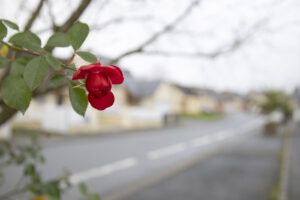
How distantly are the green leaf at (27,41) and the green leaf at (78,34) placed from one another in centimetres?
7

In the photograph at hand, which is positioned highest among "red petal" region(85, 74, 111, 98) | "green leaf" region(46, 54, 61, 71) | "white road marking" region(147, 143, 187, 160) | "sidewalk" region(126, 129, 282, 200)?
"green leaf" region(46, 54, 61, 71)

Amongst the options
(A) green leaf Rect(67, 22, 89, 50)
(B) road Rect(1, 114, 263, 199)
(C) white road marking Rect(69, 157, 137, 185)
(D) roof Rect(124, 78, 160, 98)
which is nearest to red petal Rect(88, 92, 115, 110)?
(A) green leaf Rect(67, 22, 89, 50)

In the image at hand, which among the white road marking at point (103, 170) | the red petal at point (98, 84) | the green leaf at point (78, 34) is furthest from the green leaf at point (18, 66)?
the white road marking at point (103, 170)

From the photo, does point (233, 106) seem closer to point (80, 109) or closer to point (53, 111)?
point (53, 111)

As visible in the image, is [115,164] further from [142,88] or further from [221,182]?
[142,88]

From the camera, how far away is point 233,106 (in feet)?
260

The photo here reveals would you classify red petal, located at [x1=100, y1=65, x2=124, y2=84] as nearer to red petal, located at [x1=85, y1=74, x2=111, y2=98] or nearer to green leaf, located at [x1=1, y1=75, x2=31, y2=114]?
red petal, located at [x1=85, y1=74, x2=111, y2=98]

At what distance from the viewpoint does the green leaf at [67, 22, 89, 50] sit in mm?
534

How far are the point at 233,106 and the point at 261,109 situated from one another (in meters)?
60.6

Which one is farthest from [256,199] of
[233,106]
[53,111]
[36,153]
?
[233,106]

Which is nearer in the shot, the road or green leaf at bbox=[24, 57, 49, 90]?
green leaf at bbox=[24, 57, 49, 90]

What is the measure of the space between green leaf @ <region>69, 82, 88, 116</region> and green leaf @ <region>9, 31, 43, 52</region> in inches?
4.4

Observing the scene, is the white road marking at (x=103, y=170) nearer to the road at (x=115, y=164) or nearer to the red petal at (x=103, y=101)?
the road at (x=115, y=164)

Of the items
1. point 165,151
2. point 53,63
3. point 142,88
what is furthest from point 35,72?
point 142,88
